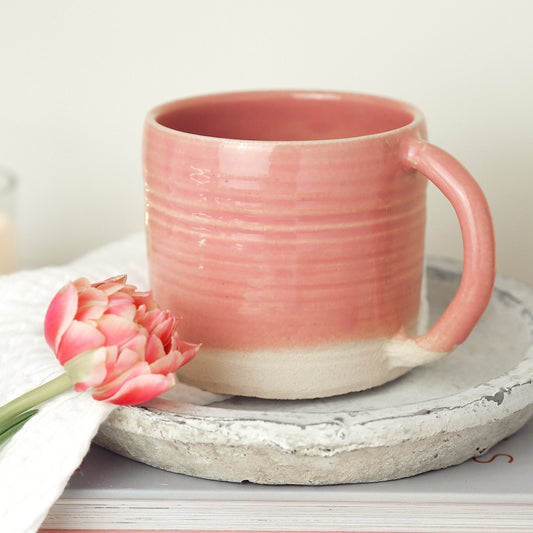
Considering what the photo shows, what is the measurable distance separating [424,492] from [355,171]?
16cm

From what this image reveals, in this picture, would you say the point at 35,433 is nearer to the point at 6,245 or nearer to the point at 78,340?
the point at 78,340

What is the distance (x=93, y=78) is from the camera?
73 cm

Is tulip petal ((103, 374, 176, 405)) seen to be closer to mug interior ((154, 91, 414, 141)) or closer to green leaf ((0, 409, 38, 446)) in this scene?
green leaf ((0, 409, 38, 446))

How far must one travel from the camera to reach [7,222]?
26.3 inches

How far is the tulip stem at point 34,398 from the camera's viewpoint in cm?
39

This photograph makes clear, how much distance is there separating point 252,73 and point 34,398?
410 millimetres

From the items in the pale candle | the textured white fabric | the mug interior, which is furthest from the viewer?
the pale candle

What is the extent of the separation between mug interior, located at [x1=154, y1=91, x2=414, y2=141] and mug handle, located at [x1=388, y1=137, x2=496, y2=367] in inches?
3.8

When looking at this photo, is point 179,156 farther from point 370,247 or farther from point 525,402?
point 525,402

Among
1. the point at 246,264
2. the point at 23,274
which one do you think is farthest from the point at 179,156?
the point at 23,274

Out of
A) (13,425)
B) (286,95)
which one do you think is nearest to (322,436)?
(13,425)

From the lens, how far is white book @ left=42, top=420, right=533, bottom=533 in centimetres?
38

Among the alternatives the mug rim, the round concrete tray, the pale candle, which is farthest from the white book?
the pale candle

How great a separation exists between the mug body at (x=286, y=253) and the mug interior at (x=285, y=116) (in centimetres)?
6
